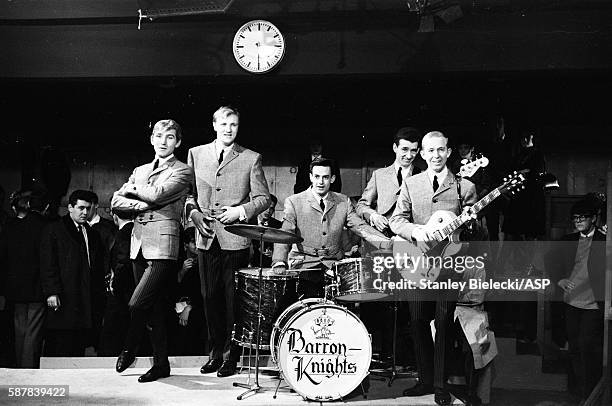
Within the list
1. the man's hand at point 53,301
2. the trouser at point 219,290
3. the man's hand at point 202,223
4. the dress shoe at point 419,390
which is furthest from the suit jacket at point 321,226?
the man's hand at point 53,301

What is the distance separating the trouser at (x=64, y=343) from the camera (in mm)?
6324

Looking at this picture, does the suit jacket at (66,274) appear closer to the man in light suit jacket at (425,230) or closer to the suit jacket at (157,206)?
the suit jacket at (157,206)

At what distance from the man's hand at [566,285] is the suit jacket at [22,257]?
4232 mm

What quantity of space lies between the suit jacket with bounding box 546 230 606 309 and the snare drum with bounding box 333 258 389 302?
5.46ft

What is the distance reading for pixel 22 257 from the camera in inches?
249

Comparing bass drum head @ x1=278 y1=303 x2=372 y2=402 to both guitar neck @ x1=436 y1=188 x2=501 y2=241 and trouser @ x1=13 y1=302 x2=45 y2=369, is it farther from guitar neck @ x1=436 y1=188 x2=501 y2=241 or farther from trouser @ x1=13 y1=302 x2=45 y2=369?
trouser @ x1=13 y1=302 x2=45 y2=369

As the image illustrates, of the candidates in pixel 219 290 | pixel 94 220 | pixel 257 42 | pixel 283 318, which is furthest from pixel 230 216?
pixel 257 42

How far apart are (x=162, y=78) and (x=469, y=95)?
3573 millimetres

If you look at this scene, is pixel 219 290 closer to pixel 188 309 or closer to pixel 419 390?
pixel 188 309

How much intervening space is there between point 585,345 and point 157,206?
331cm

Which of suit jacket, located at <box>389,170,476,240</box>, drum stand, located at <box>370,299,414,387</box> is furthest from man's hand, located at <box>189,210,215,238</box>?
drum stand, located at <box>370,299,414,387</box>

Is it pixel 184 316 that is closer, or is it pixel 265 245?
pixel 184 316

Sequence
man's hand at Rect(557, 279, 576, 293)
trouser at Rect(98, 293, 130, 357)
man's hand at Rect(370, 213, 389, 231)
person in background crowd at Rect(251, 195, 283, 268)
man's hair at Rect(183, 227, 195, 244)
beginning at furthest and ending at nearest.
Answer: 1. person in background crowd at Rect(251, 195, 283, 268)
2. trouser at Rect(98, 293, 130, 357)
3. man's hair at Rect(183, 227, 195, 244)
4. man's hand at Rect(370, 213, 389, 231)
5. man's hand at Rect(557, 279, 576, 293)

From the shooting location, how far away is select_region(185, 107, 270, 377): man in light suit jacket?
18.4 feet
